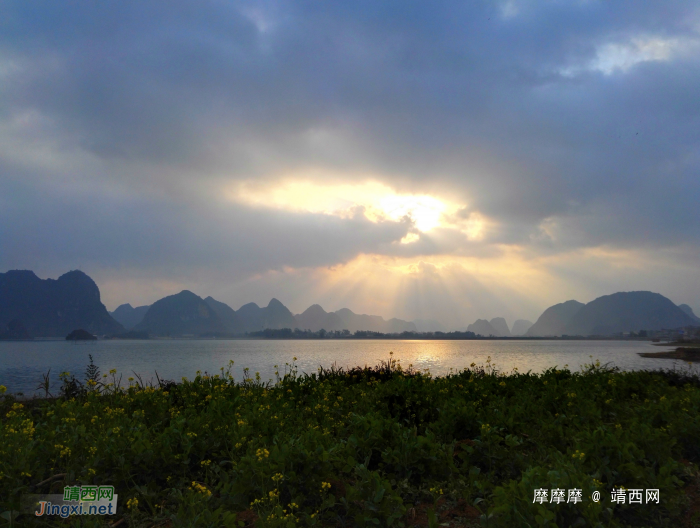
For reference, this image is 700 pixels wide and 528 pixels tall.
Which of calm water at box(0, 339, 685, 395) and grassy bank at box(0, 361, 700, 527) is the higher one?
grassy bank at box(0, 361, 700, 527)

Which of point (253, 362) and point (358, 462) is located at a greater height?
point (358, 462)

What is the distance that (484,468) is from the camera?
6.15 meters

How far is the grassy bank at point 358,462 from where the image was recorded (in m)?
4.37

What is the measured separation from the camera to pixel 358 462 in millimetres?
5836

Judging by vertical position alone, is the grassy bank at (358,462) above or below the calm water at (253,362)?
above

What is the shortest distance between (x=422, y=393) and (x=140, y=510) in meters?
5.72

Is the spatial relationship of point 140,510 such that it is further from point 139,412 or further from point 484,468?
point 484,468

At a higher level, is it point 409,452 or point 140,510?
point 409,452

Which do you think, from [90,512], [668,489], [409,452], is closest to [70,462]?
[90,512]

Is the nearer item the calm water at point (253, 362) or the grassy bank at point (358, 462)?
the grassy bank at point (358, 462)

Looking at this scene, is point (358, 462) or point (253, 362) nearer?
point (358, 462)

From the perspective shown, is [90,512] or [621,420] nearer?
[90,512]

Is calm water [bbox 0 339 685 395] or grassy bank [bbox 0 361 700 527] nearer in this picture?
grassy bank [bbox 0 361 700 527]

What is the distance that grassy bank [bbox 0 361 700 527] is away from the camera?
4.37 metres
